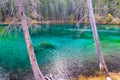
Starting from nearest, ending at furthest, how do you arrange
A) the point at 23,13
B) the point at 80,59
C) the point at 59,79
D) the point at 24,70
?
the point at 23,13, the point at 59,79, the point at 24,70, the point at 80,59

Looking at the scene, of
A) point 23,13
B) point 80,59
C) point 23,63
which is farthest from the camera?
point 80,59

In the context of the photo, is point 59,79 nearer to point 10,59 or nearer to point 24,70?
point 24,70

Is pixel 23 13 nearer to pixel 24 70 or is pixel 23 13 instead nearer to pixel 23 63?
pixel 24 70

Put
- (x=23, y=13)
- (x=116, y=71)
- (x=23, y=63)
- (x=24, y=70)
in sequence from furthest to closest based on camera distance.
Answer: 1. (x=23, y=63)
2. (x=24, y=70)
3. (x=116, y=71)
4. (x=23, y=13)

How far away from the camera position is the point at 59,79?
52.2 feet

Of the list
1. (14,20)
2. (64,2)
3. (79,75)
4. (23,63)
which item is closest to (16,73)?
(23,63)

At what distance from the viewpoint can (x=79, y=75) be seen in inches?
651

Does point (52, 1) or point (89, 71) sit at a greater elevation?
point (52, 1)

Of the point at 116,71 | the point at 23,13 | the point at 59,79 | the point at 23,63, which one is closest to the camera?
Answer: the point at 23,13

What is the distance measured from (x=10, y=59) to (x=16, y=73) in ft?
19.2

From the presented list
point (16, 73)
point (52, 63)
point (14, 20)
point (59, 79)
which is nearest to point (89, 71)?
point (59, 79)

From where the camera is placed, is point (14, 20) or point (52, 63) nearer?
point (14, 20)

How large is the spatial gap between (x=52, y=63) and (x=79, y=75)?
505 cm

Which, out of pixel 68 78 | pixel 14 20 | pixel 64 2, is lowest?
pixel 68 78
